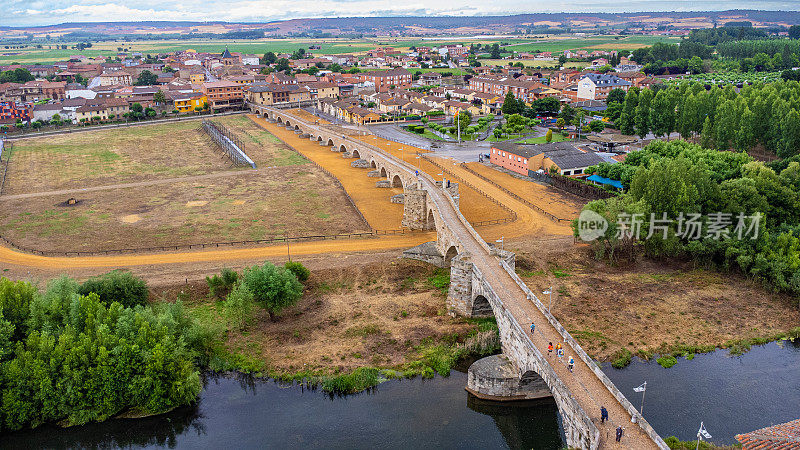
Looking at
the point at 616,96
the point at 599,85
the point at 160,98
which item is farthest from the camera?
the point at 160,98

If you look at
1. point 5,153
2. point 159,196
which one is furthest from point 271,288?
point 5,153

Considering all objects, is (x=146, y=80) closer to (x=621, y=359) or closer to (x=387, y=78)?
(x=387, y=78)

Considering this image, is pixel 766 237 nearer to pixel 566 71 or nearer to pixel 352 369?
pixel 352 369

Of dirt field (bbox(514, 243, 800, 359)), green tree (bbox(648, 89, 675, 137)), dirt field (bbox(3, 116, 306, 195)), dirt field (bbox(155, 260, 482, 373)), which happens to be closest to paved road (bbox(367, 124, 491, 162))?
dirt field (bbox(3, 116, 306, 195))

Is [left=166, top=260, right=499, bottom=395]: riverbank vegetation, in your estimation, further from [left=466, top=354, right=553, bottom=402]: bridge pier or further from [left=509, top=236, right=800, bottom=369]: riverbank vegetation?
[left=509, top=236, right=800, bottom=369]: riverbank vegetation

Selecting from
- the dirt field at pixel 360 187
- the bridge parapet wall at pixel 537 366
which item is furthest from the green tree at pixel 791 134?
the bridge parapet wall at pixel 537 366
